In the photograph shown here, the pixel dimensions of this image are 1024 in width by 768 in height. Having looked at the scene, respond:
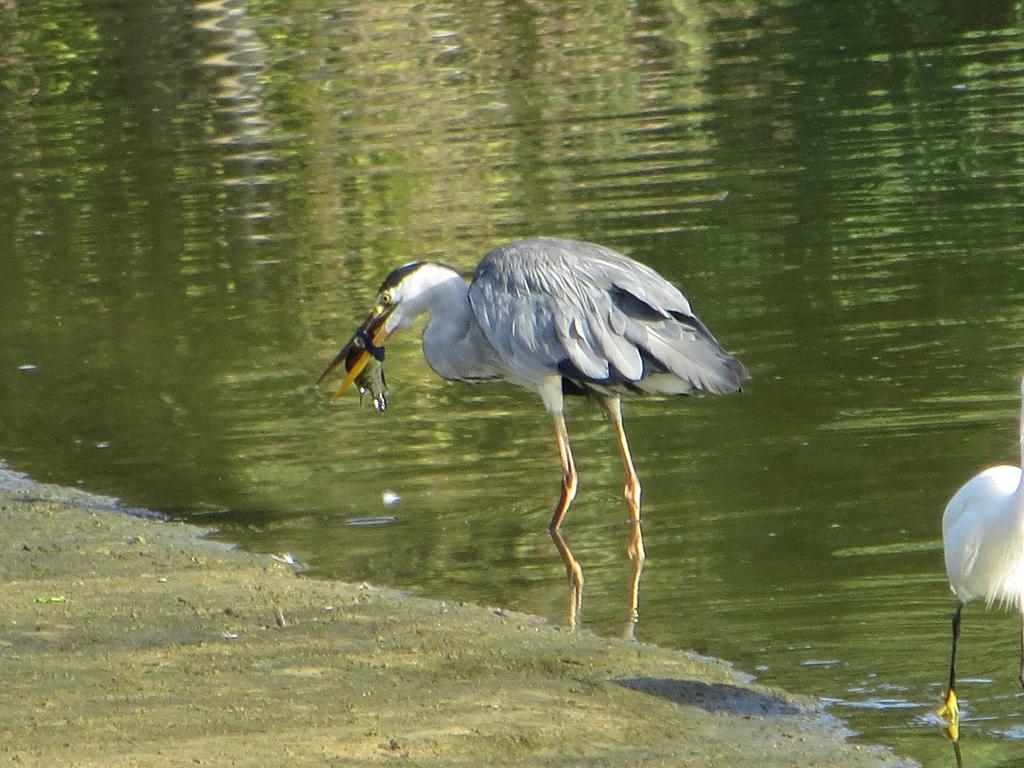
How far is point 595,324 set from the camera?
8.16 meters

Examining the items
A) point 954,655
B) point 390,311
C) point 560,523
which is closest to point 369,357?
point 390,311

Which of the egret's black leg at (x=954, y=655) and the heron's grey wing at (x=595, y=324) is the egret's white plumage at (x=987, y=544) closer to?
the egret's black leg at (x=954, y=655)

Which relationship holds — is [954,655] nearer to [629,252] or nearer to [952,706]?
[952,706]

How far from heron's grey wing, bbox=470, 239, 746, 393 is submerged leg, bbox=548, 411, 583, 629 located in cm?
30

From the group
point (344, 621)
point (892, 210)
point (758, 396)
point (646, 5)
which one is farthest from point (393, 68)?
point (344, 621)

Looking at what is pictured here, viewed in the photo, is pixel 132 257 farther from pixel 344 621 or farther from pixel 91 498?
pixel 344 621

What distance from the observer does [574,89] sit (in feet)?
70.0

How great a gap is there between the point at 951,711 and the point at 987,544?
1.72 ft

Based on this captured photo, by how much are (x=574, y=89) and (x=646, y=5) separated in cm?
696

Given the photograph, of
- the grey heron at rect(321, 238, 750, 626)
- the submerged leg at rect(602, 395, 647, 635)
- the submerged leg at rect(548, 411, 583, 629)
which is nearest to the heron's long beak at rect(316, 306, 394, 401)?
the grey heron at rect(321, 238, 750, 626)

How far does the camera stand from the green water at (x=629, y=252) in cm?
730

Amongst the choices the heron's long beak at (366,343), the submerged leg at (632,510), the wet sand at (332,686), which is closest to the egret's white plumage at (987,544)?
the wet sand at (332,686)

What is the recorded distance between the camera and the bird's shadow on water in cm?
576

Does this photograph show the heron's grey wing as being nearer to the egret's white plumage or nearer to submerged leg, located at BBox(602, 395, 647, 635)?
submerged leg, located at BBox(602, 395, 647, 635)
